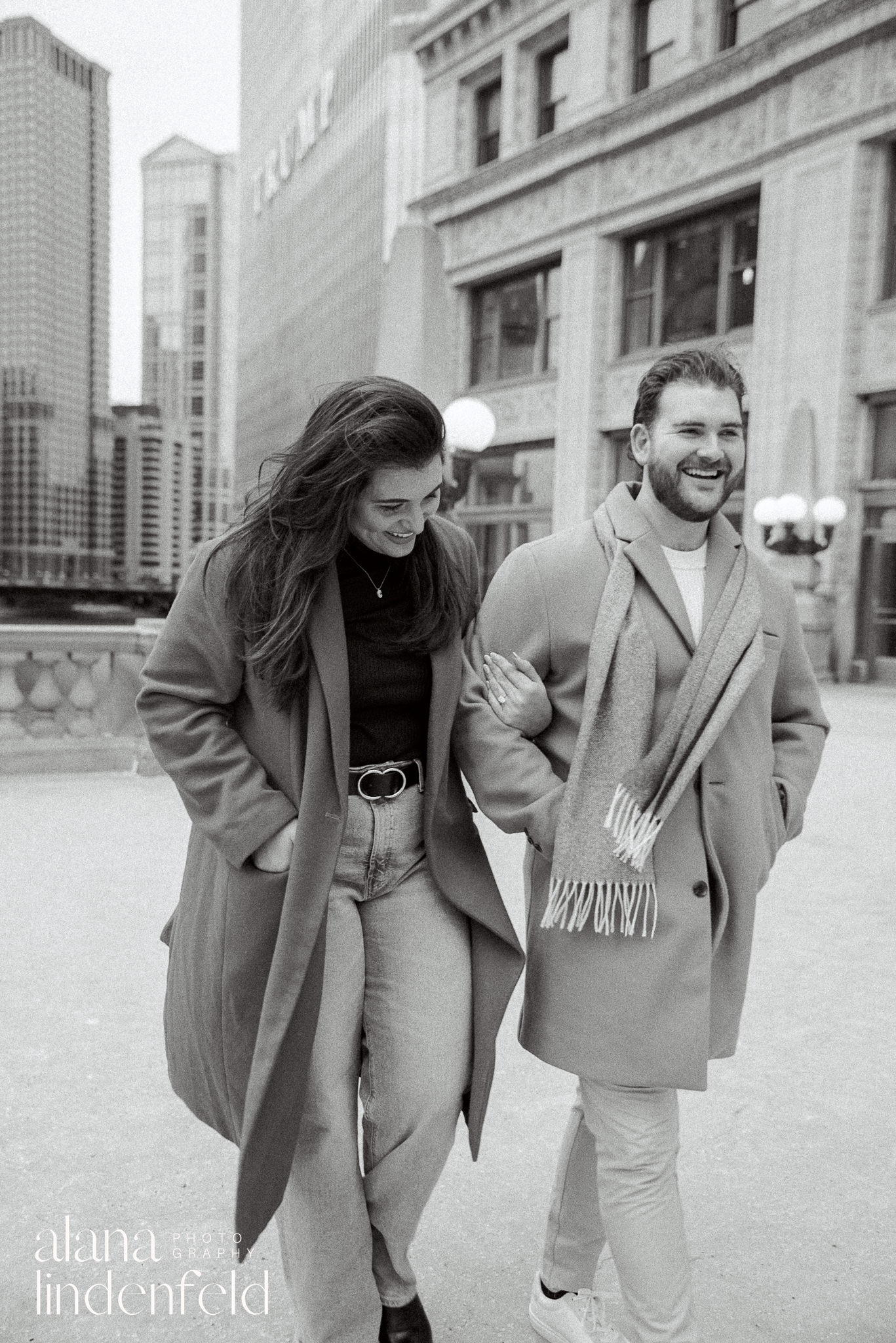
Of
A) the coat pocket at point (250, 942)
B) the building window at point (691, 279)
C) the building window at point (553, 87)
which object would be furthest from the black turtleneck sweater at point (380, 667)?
the building window at point (553, 87)

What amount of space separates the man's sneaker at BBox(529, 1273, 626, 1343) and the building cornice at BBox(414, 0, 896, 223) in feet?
60.4

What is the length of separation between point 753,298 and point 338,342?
61634 mm

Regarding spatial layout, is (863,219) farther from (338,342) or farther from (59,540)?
(59,540)

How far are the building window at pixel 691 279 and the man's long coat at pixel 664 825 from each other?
18.6 meters

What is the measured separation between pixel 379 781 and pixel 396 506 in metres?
0.53

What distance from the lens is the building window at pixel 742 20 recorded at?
18.5 meters

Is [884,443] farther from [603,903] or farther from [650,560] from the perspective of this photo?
[603,903]

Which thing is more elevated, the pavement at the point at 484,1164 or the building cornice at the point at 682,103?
the building cornice at the point at 682,103

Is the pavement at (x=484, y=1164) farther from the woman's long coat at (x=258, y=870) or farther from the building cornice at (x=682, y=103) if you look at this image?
the building cornice at (x=682, y=103)

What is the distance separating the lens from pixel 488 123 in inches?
992

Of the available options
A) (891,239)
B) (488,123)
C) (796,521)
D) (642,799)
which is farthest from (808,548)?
(642,799)

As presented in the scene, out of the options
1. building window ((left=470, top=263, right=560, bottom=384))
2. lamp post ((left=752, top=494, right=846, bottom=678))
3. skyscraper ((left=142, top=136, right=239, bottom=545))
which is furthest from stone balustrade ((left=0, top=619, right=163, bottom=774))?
skyscraper ((left=142, top=136, right=239, bottom=545))

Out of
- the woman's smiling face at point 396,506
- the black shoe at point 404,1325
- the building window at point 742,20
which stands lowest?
the black shoe at point 404,1325

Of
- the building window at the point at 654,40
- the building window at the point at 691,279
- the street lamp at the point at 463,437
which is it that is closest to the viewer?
the street lamp at the point at 463,437
